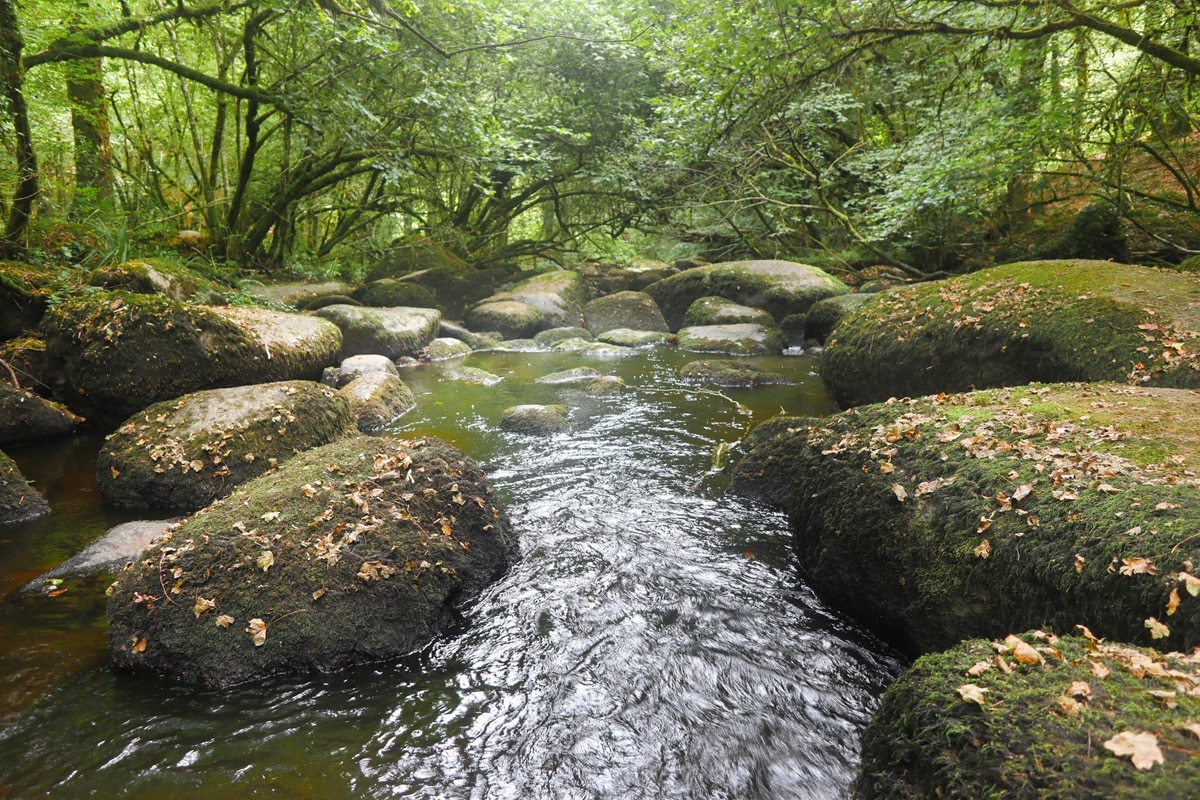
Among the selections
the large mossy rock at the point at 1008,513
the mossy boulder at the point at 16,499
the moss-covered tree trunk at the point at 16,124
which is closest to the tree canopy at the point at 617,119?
the moss-covered tree trunk at the point at 16,124

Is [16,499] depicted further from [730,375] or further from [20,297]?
[730,375]

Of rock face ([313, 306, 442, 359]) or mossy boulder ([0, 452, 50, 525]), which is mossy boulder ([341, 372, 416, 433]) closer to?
mossy boulder ([0, 452, 50, 525])

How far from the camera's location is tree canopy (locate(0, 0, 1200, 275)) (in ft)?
22.0

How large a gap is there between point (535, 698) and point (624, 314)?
1448 centimetres

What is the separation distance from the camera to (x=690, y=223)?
20078 mm

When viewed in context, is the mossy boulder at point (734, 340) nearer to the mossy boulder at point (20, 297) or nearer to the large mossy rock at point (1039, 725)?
the mossy boulder at point (20, 297)

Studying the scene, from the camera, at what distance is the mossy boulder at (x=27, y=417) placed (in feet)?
22.0

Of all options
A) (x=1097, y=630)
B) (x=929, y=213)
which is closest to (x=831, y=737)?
(x=1097, y=630)

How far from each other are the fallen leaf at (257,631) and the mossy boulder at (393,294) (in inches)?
525

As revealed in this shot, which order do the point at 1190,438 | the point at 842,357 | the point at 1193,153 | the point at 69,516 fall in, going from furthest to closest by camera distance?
the point at 1193,153 → the point at 842,357 → the point at 69,516 → the point at 1190,438

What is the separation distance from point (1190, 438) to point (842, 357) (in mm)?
4709

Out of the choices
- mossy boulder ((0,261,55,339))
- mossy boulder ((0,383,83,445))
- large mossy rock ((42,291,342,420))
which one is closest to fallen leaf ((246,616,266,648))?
large mossy rock ((42,291,342,420))

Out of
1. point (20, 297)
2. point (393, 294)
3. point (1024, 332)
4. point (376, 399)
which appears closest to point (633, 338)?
point (393, 294)

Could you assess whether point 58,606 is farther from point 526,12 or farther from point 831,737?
point 526,12
